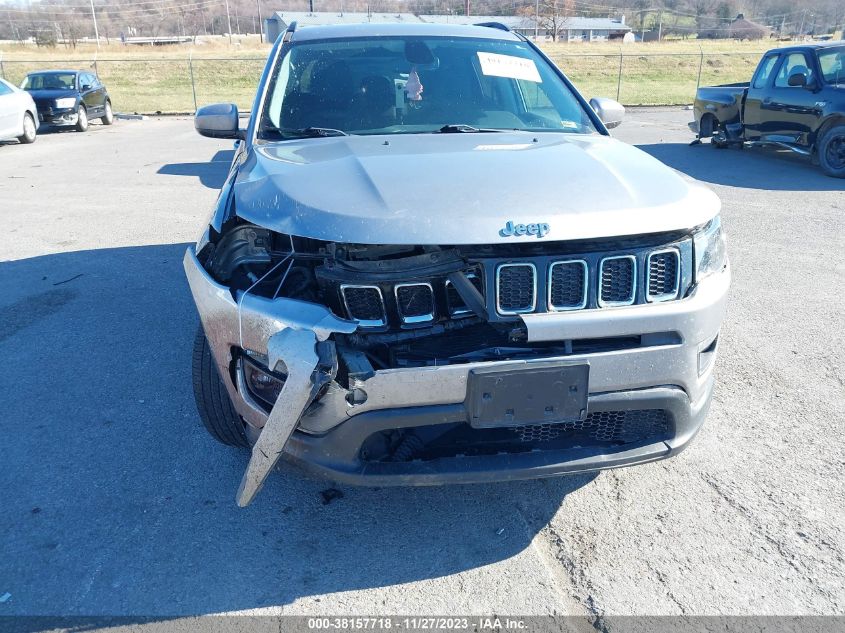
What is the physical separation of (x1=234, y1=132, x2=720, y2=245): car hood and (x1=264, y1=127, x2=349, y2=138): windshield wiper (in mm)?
376

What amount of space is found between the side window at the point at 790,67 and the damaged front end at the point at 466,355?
9989 mm

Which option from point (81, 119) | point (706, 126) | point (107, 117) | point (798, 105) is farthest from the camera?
point (107, 117)

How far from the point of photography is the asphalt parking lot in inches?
97.7

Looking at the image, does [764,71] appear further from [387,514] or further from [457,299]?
[387,514]

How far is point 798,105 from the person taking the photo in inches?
414

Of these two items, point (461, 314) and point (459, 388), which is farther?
point (461, 314)

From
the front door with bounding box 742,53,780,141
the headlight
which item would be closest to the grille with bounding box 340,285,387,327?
the headlight

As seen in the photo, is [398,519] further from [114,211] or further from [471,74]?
[114,211]

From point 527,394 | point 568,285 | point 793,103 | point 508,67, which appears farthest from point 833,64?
point 527,394

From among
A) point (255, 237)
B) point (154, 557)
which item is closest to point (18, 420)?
point (154, 557)

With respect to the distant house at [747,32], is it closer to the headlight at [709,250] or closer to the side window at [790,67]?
the side window at [790,67]

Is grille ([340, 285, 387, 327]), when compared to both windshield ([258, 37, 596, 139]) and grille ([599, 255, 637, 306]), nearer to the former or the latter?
grille ([599, 255, 637, 306])

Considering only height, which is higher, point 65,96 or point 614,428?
point 614,428

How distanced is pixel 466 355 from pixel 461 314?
0.57 feet
